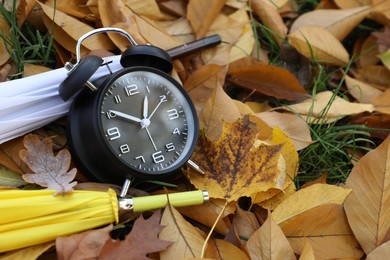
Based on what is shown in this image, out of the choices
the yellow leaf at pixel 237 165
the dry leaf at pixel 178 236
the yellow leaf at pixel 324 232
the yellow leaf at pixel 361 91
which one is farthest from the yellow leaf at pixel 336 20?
the dry leaf at pixel 178 236

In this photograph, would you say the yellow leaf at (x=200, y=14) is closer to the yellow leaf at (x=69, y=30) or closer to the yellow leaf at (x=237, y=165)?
the yellow leaf at (x=69, y=30)

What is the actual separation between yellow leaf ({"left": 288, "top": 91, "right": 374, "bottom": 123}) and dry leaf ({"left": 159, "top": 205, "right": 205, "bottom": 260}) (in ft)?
1.65

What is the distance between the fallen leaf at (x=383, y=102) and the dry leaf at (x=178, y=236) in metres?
0.70

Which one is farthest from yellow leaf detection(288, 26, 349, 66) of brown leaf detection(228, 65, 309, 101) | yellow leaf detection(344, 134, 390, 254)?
yellow leaf detection(344, 134, 390, 254)

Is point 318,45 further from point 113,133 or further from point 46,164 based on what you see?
point 46,164

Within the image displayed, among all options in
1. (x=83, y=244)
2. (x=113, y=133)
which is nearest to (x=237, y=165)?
(x=113, y=133)

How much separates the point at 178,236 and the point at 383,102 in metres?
0.77

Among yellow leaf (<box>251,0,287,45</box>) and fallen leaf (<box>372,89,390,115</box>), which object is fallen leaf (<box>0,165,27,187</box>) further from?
fallen leaf (<box>372,89,390,115</box>)

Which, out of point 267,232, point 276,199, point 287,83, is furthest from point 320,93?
point 267,232

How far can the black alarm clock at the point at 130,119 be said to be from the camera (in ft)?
4.37

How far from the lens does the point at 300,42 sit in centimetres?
178

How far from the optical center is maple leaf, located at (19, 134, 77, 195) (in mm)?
1298

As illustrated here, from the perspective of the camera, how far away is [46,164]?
1328 millimetres

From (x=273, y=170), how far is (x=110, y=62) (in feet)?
1.51
